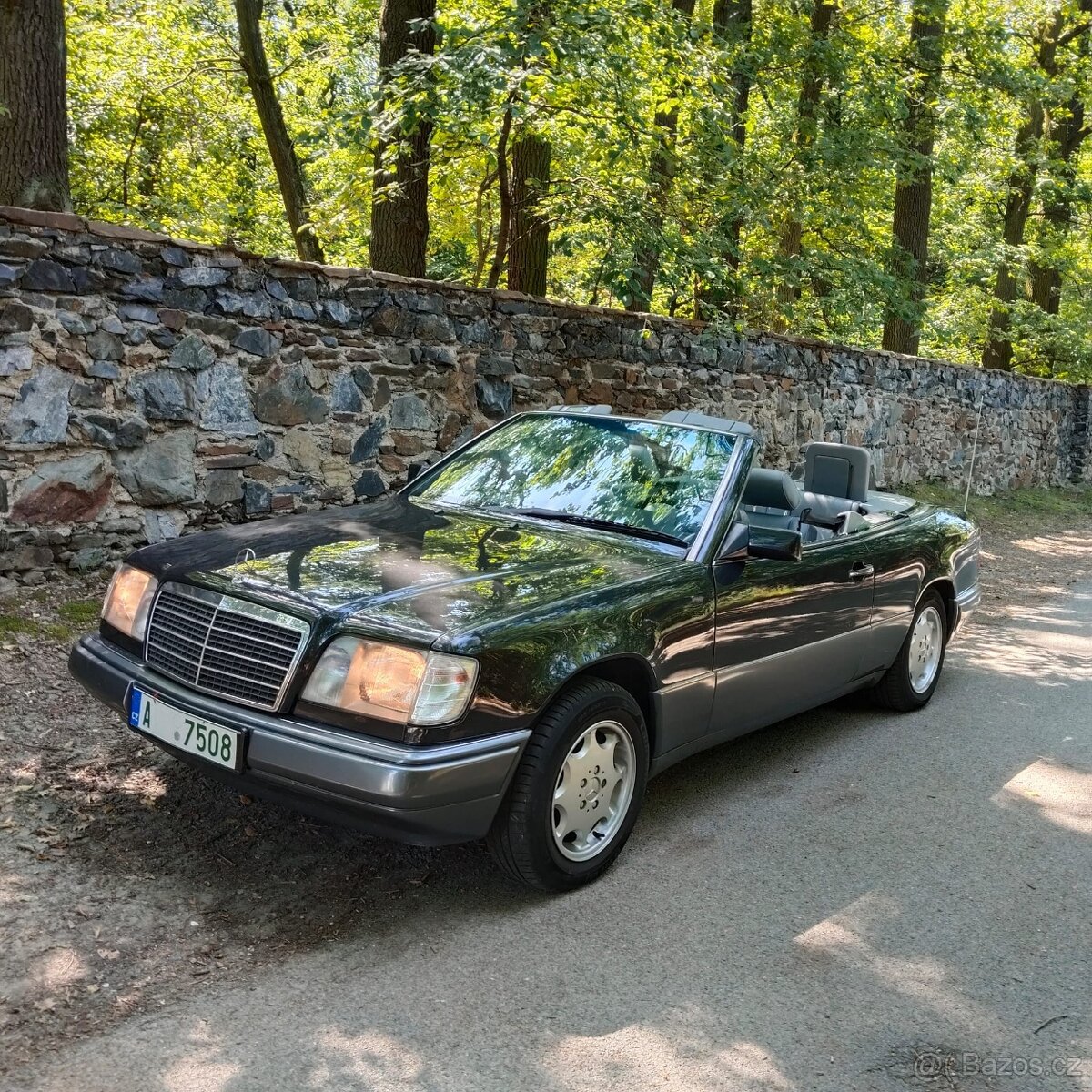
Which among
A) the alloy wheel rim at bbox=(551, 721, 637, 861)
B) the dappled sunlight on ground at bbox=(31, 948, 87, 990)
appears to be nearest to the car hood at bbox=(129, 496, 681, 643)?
the alloy wheel rim at bbox=(551, 721, 637, 861)

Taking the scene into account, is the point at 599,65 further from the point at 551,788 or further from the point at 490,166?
the point at 551,788

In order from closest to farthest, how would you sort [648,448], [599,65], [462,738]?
[462,738] < [648,448] < [599,65]

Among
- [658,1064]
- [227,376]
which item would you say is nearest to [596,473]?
[658,1064]

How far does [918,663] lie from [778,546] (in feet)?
7.38

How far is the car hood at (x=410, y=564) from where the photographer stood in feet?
11.7

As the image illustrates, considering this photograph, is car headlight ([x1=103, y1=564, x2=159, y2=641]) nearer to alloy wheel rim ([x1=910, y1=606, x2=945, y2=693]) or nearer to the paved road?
the paved road

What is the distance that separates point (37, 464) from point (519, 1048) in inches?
189

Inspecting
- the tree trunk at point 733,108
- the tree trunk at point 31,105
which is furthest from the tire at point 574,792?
the tree trunk at point 733,108

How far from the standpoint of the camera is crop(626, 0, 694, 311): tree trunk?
995cm

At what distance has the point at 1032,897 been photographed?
399 cm

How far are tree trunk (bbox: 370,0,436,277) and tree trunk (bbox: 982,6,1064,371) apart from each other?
1588 centimetres

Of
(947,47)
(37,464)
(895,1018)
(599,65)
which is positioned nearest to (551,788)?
(895,1018)

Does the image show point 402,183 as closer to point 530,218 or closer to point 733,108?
point 530,218

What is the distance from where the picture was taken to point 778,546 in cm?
451
